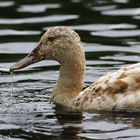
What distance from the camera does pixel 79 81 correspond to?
1426 cm

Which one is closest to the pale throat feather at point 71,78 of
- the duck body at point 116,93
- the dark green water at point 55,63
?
the dark green water at point 55,63

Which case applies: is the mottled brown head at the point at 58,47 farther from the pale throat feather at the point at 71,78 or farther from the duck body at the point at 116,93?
the duck body at the point at 116,93

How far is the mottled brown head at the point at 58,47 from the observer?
14.2m

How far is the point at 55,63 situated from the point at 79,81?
130 inches

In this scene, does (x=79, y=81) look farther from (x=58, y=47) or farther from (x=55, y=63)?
(x=55, y=63)

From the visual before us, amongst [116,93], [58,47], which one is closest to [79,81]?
[58,47]

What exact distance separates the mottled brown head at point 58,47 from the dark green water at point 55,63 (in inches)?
28.3

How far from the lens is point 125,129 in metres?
12.3

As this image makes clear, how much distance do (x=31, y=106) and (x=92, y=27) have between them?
267 inches

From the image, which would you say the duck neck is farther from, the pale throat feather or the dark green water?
the dark green water

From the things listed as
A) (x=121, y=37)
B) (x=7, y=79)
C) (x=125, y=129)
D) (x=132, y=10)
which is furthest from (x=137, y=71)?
(x=132, y=10)

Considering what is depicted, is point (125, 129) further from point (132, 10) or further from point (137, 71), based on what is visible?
point (132, 10)

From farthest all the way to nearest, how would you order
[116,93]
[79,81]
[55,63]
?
[55,63] < [79,81] < [116,93]

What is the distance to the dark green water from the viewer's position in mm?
12406
